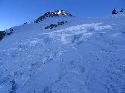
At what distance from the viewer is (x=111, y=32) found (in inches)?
529

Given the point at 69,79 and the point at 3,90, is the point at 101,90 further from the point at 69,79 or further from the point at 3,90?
the point at 3,90

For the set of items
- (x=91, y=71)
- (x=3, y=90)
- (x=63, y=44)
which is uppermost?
(x=63, y=44)

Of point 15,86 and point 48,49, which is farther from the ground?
point 48,49

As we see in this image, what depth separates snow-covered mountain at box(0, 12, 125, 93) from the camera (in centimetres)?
920

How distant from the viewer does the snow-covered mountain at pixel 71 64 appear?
920 cm

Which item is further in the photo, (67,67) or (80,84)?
(67,67)

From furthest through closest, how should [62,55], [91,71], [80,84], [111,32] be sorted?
[111,32], [62,55], [91,71], [80,84]

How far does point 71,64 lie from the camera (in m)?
11.0

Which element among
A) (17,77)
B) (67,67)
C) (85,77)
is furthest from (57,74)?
(17,77)

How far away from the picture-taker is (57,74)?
34.1ft

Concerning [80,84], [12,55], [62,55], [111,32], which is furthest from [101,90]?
[12,55]

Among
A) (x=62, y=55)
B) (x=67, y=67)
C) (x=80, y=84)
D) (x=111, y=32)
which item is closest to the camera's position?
(x=80, y=84)

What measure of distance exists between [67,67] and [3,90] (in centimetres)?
318

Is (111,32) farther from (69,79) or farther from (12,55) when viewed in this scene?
(12,55)
